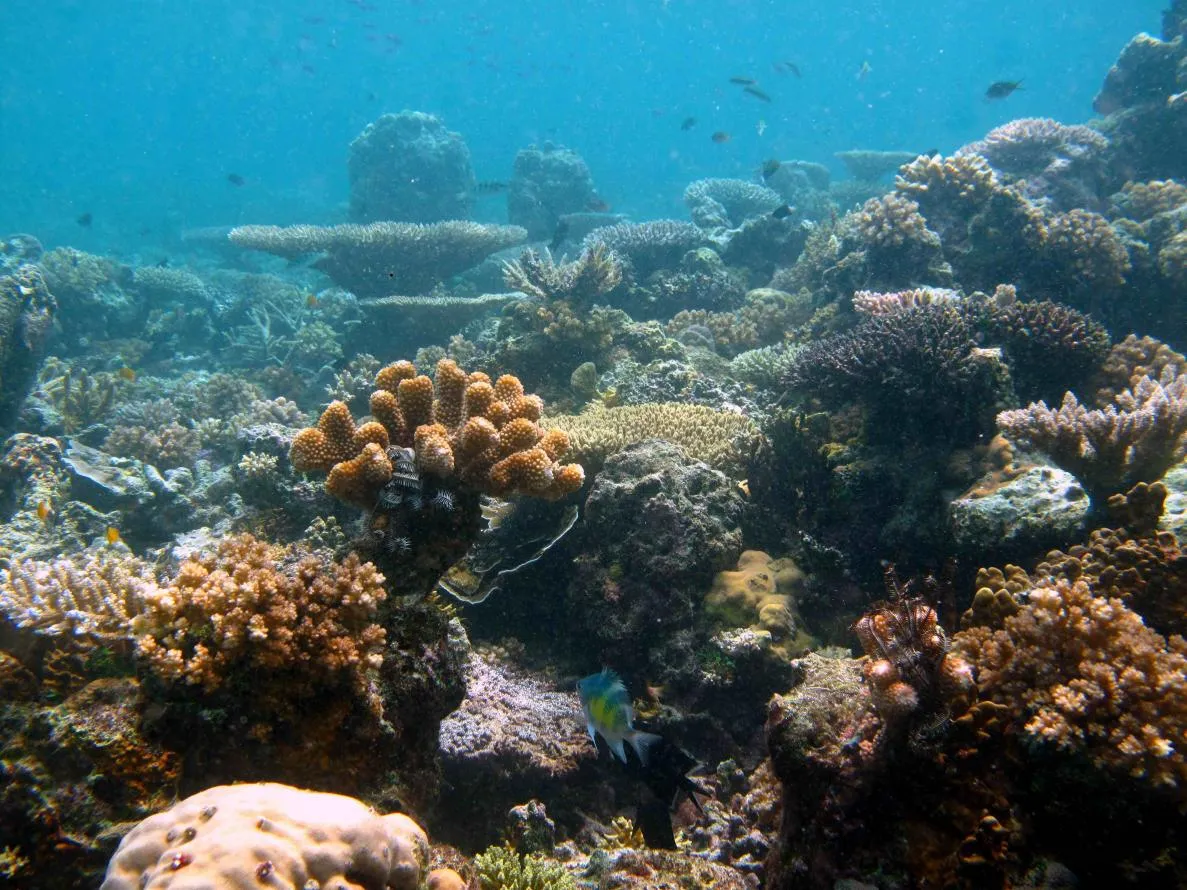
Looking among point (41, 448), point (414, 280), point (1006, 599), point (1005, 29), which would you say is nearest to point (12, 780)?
point (1006, 599)

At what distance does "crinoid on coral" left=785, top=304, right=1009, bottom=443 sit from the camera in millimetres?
4883

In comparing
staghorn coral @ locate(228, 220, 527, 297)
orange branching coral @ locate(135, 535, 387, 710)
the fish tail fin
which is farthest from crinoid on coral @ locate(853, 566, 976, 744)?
staghorn coral @ locate(228, 220, 527, 297)

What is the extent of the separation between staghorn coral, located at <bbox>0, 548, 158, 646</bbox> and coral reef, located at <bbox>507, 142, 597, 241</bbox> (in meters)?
19.6

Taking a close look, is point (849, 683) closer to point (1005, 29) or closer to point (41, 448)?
point (41, 448)

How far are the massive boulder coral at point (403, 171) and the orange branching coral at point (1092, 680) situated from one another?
2129 centimetres

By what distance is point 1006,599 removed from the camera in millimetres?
2902

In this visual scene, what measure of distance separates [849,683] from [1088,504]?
206cm

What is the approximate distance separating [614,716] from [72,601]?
3175mm

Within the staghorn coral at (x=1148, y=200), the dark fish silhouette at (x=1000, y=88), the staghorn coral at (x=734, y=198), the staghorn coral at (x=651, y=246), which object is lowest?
the staghorn coral at (x=651, y=246)

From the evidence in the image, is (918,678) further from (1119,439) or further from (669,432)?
(669,432)

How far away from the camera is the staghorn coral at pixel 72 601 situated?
3172 mm

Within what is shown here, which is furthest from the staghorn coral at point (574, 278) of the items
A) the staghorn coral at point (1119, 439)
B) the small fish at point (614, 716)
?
the small fish at point (614, 716)

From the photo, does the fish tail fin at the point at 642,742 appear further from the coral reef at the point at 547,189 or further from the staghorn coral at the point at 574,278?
the coral reef at the point at 547,189

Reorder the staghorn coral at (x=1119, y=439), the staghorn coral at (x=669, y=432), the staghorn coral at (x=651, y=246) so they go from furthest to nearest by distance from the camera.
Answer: the staghorn coral at (x=651, y=246) < the staghorn coral at (x=669, y=432) < the staghorn coral at (x=1119, y=439)
